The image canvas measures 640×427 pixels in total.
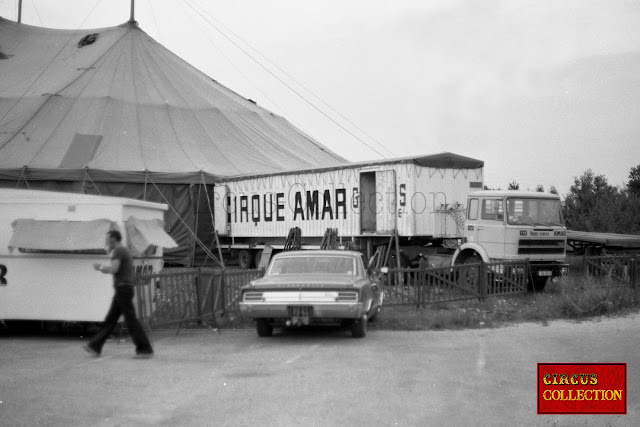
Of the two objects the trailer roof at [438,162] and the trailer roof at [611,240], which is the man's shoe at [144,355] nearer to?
the trailer roof at [438,162]

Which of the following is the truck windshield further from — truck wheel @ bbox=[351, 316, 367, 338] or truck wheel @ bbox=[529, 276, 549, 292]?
truck wheel @ bbox=[351, 316, 367, 338]

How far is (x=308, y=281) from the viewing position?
11.8m

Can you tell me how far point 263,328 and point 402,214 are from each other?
10.0 m

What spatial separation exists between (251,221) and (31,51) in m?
15.1

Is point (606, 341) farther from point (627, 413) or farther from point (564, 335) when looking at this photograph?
point (627, 413)

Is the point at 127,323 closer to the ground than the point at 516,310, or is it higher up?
higher up

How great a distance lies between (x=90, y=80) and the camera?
31.8 metres

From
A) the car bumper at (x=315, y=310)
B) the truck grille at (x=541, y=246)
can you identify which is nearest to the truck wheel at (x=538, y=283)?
the truck grille at (x=541, y=246)

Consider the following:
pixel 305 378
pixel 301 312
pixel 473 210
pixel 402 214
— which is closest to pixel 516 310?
pixel 473 210

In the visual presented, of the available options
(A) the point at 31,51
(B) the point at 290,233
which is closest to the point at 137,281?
(B) the point at 290,233

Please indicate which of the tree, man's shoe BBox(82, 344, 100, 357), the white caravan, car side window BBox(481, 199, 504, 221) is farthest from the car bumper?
the tree

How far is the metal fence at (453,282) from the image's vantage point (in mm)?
15375

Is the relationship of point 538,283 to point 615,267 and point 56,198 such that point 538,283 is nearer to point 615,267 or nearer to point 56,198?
point 615,267

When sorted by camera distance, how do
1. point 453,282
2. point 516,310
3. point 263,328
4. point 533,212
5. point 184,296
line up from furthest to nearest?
point 533,212
point 453,282
point 516,310
point 184,296
point 263,328
